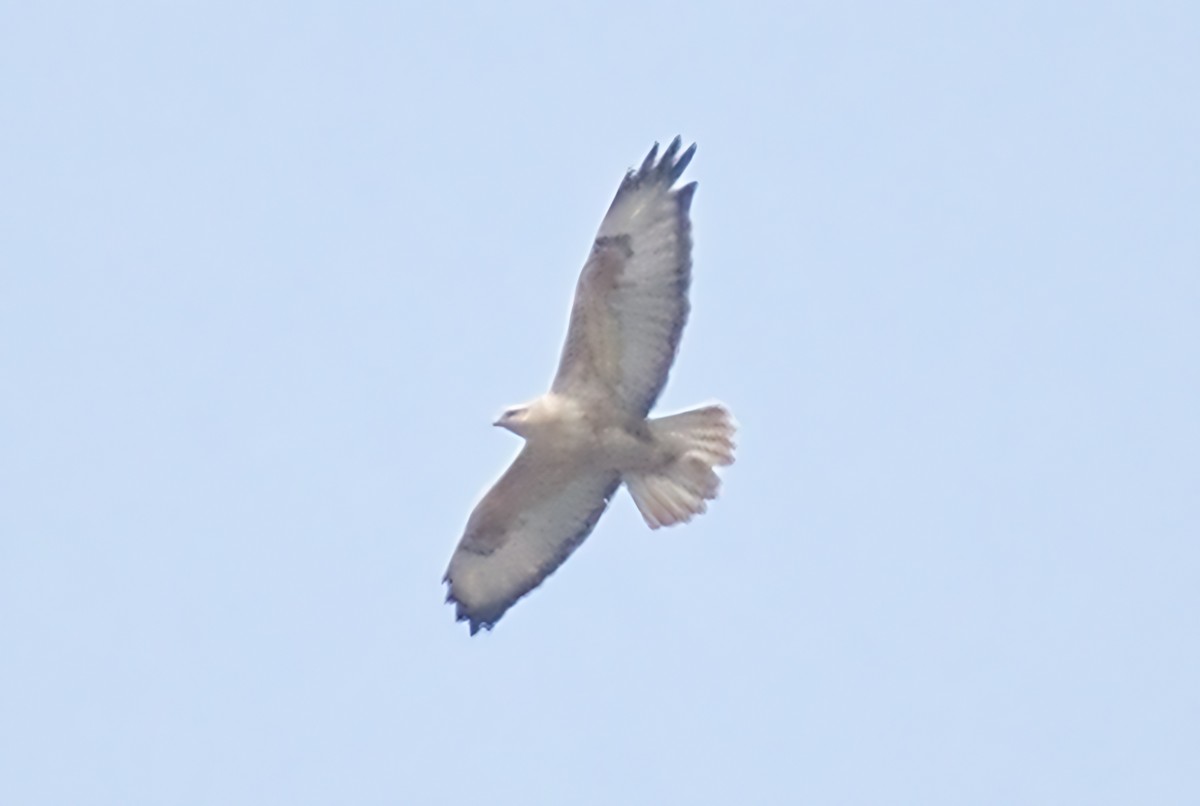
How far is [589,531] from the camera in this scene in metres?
16.5

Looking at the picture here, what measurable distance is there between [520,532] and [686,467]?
3.47 ft

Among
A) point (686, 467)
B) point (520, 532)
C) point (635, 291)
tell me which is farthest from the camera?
point (520, 532)

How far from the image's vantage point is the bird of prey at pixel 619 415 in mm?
15602

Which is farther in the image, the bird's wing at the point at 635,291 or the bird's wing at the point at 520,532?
the bird's wing at the point at 520,532

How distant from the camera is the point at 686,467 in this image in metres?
16.0

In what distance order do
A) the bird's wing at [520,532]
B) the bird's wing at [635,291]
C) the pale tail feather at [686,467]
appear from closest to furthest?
the bird's wing at [635,291] < the pale tail feather at [686,467] < the bird's wing at [520,532]

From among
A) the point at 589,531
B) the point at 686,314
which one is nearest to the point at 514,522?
the point at 589,531

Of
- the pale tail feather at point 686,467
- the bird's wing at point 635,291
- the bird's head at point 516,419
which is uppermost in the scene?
the bird's wing at point 635,291

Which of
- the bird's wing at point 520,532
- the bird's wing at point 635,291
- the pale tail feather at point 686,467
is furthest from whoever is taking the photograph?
the bird's wing at point 520,532

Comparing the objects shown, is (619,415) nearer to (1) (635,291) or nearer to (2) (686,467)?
(2) (686,467)

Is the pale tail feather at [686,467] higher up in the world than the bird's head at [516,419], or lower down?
lower down

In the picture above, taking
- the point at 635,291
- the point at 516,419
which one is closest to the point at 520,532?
the point at 516,419

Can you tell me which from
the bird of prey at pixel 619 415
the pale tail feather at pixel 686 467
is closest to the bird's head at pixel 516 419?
the bird of prey at pixel 619 415

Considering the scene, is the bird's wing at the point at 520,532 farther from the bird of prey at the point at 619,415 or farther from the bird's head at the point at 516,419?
the bird's head at the point at 516,419
